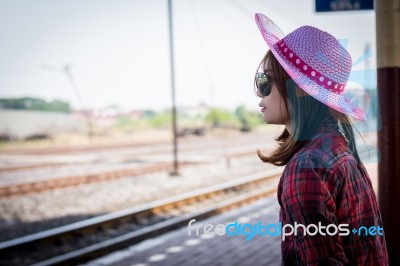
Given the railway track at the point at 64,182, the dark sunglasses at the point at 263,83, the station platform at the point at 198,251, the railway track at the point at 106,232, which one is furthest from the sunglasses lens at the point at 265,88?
the railway track at the point at 64,182

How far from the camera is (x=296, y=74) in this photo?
1.32 meters

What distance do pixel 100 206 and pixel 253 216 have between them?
3.26 m

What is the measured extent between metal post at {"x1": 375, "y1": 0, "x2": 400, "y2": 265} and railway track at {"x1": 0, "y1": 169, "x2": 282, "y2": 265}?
355 cm

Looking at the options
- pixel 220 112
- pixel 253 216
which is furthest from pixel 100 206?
pixel 220 112

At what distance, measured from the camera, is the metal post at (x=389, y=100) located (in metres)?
3.50

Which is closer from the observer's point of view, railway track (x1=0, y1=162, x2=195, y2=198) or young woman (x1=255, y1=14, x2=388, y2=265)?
young woman (x1=255, y1=14, x2=388, y2=265)

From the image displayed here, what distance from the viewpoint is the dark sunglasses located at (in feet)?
4.77

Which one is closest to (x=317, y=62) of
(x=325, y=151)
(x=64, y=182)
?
(x=325, y=151)

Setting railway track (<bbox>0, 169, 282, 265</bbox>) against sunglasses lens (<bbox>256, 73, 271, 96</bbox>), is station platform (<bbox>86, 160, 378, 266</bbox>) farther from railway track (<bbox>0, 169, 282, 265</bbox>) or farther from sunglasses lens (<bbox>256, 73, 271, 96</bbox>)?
sunglasses lens (<bbox>256, 73, 271, 96</bbox>)

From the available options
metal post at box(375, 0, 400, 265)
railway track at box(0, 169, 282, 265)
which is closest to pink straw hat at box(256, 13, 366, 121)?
metal post at box(375, 0, 400, 265)

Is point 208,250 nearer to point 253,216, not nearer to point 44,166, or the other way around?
point 253,216

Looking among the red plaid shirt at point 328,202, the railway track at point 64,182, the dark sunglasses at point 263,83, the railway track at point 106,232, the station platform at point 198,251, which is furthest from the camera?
the railway track at point 64,182

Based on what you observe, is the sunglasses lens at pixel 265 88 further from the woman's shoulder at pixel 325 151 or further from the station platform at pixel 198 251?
the station platform at pixel 198 251

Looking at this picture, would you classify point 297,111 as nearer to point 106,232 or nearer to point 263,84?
point 263,84
